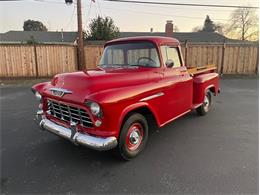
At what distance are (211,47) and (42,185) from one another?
13.7 meters

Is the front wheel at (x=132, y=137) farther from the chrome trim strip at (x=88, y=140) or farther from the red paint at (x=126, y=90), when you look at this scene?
the chrome trim strip at (x=88, y=140)

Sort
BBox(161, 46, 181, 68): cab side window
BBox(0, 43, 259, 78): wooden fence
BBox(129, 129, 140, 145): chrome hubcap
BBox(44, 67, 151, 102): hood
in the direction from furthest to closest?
BBox(0, 43, 259, 78): wooden fence
BBox(161, 46, 181, 68): cab side window
BBox(129, 129, 140, 145): chrome hubcap
BBox(44, 67, 151, 102): hood

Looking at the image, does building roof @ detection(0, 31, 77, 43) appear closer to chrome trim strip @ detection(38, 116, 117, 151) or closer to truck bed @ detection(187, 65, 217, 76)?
truck bed @ detection(187, 65, 217, 76)

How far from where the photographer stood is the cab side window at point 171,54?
4.37 metres

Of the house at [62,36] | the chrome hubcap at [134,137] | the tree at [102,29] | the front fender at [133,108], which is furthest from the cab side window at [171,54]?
the house at [62,36]

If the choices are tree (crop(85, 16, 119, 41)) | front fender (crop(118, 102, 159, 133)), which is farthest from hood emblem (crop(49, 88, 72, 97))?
tree (crop(85, 16, 119, 41))

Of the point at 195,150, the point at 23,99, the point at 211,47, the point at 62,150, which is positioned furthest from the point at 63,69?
the point at 195,150

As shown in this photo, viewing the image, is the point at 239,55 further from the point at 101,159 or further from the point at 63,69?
the point at 101,159

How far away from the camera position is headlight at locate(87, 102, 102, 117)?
9.96ft

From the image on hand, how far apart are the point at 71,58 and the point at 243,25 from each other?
4324 cm

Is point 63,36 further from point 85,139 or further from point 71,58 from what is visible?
point 85,139

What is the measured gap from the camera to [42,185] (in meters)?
3.03

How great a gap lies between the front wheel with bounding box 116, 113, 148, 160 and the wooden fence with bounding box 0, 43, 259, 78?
34.8 feet

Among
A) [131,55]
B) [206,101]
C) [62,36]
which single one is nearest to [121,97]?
[131,55]
